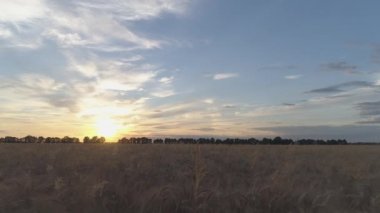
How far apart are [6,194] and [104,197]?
2400 mm

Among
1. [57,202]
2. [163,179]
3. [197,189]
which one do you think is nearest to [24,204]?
[57,202]

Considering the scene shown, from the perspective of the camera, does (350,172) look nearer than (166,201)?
No

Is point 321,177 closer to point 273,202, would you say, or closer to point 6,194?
point 273,202

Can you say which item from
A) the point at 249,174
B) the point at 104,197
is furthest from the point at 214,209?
the point at 249,174

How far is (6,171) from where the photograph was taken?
16.2 metres

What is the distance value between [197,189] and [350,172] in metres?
7.90

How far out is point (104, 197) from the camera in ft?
32.7

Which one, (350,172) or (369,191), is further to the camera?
(350,172)

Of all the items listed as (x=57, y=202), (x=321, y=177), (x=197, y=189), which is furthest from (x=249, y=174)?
(x=57, y=202)

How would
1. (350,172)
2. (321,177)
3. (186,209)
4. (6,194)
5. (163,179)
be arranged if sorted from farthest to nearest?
(350,172) → (321,177) → (163,179) → (6,194) → (186,209)

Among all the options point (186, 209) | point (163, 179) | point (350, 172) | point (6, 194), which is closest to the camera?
point (186, 209)

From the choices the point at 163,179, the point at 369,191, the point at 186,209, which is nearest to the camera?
the point at 186,209

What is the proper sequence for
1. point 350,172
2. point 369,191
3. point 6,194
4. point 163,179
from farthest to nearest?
point 350,172 < point 163,179 < point 369,191 < point 6,194

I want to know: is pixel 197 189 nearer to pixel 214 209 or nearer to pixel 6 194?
pixel 214 209
